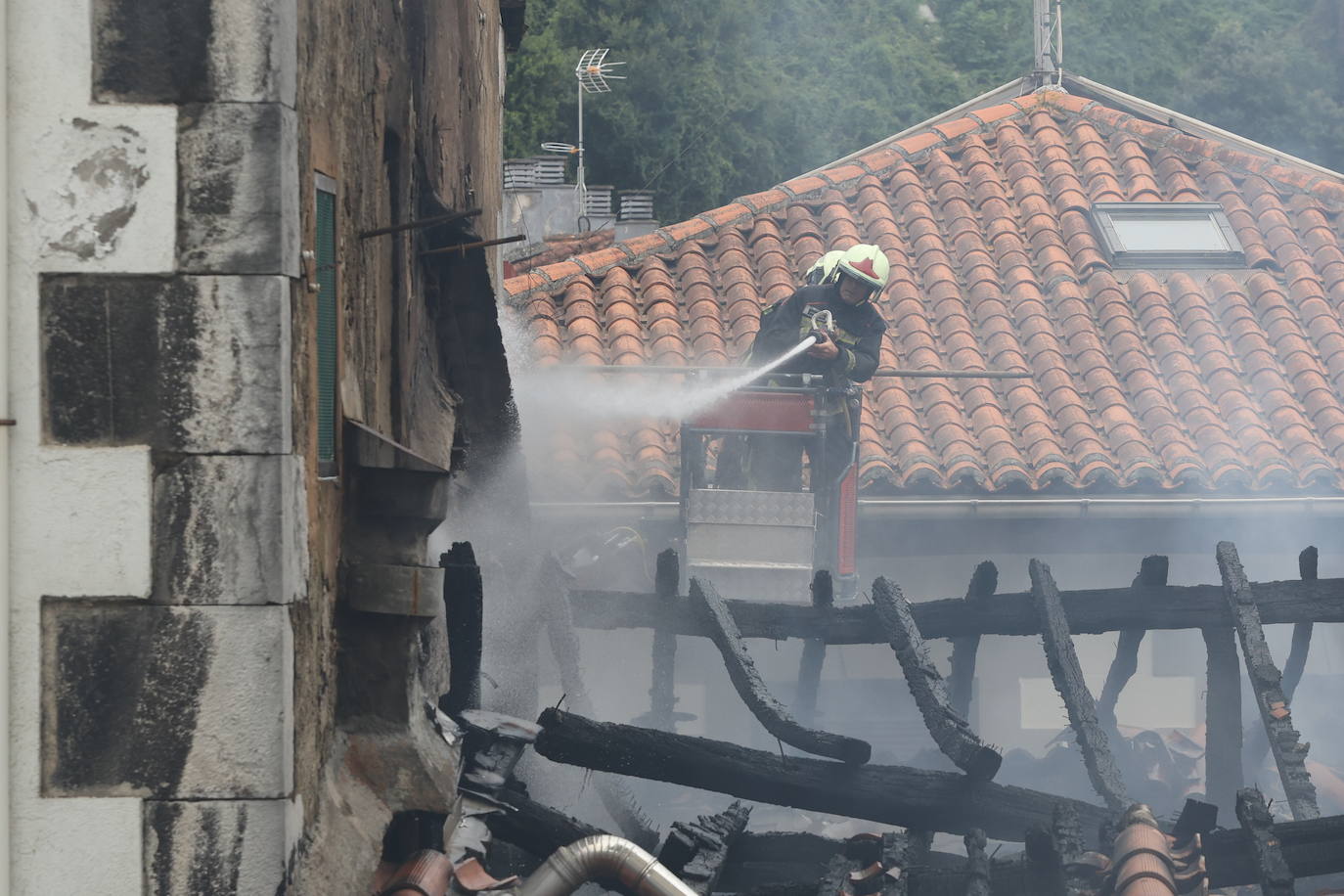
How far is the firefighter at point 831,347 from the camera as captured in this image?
33.8 feet

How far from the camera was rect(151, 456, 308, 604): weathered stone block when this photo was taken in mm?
3619

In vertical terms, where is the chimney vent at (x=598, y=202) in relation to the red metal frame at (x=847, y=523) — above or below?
above

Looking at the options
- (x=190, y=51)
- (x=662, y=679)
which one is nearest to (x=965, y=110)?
(x=662, y=679)

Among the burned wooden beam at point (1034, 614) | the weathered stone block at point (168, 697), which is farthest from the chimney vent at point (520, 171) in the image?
the weathered stone block at point (168, 697)

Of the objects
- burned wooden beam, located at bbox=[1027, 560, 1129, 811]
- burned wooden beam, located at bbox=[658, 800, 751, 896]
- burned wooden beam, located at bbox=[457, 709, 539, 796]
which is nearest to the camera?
burned wooden beam, located at bbox=[457, 709, 539, 796]

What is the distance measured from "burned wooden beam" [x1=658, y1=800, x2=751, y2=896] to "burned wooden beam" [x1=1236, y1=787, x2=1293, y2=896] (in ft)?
6.90

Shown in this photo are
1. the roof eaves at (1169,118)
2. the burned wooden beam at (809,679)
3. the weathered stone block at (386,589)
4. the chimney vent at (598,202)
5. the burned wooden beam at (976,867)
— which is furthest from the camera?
the chimney vent at (598,202)

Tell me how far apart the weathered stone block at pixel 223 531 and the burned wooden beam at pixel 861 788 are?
119 inches

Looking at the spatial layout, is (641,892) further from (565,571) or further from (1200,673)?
(1200,673)

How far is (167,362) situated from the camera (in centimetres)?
363

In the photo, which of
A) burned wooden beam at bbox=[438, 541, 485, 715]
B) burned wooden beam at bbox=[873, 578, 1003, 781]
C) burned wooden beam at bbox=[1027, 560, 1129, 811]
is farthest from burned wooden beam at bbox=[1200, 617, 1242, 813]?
burned wooden beam at bbox=[438, 541, 485, 715]

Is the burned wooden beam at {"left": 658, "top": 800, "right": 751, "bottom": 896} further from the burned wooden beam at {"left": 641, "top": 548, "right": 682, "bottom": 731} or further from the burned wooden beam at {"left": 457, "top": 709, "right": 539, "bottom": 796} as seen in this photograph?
the burned wooden beam at {"left": 641, "top": 548, "right": 682, "bottom": 731}

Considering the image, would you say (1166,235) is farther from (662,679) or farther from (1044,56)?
(662,679)

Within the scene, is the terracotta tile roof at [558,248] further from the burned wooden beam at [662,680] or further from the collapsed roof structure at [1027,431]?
the burned wooden beam at [662,680]
